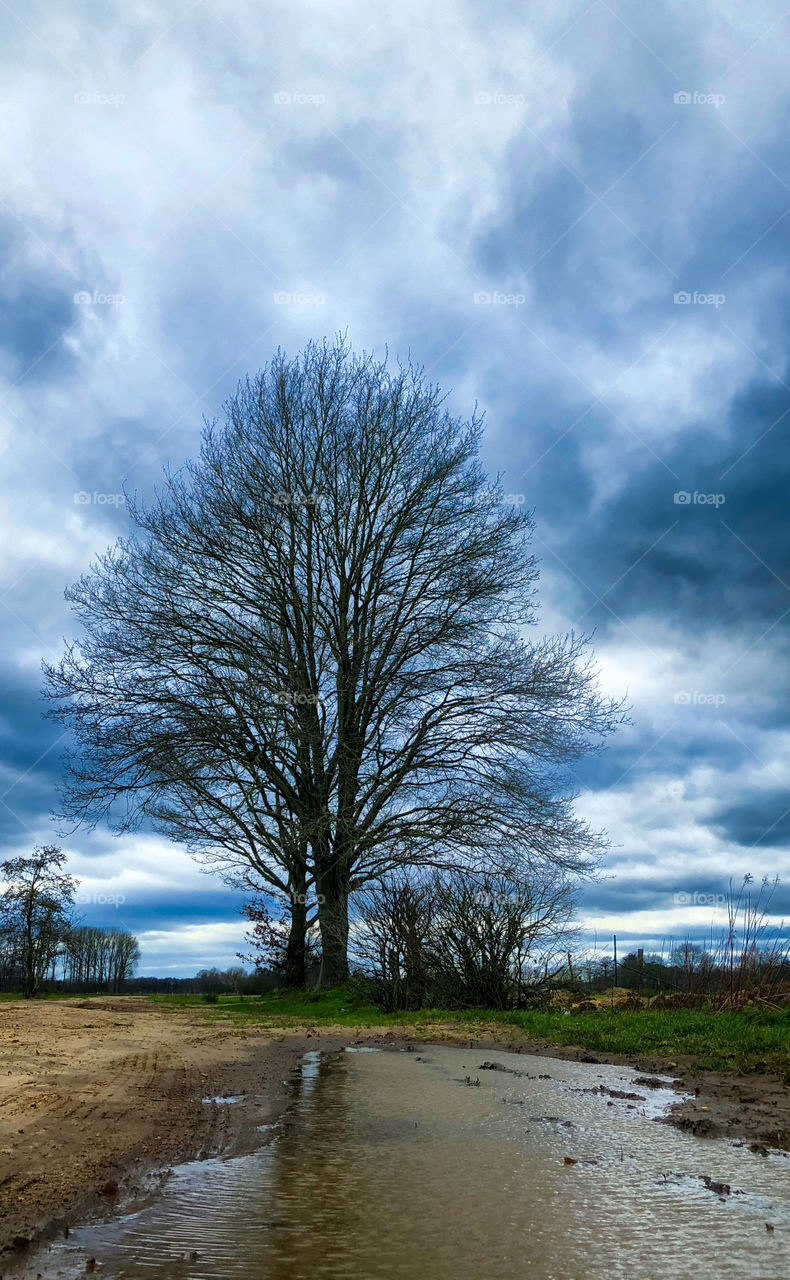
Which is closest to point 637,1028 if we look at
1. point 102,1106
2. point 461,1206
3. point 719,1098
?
point 719,1098

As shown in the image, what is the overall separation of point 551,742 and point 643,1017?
7.47m

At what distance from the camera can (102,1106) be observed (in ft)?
17.6

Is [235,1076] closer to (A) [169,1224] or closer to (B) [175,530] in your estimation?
(A) [169,1224]

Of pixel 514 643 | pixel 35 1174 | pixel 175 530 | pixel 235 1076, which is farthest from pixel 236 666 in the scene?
pixel 35 1174

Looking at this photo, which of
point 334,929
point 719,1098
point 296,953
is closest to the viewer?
point 719,1098

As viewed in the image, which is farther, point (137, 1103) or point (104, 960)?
point (104, 960)

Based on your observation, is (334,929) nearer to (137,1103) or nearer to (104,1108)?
(137,1103)

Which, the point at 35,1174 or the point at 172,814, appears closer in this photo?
the point at 35,1174

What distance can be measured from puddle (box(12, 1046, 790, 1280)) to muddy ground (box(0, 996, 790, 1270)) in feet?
0.76

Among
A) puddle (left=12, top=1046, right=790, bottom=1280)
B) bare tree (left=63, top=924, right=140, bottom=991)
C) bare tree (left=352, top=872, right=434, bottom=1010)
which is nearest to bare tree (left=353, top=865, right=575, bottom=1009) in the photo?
bare tree (left=352, top=872, right=434, bottom=1010)

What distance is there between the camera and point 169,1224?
336 centimetres

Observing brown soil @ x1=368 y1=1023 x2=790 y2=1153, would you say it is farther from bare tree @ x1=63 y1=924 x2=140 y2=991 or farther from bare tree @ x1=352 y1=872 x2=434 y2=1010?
bare tree @ x1=63 y1=924 x2=140 y2=991

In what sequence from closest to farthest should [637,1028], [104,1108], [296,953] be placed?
[104,1108]
[637,1028]
[296,953]

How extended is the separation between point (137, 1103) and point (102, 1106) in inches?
12.6
